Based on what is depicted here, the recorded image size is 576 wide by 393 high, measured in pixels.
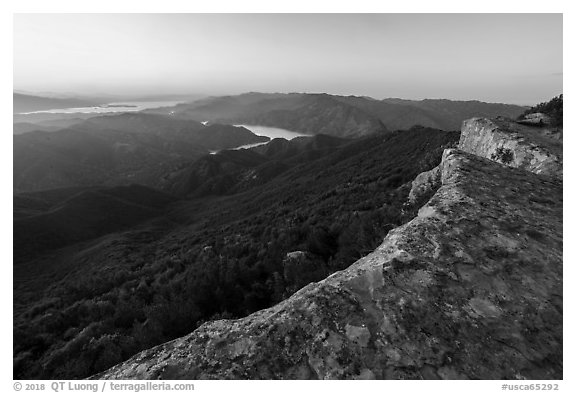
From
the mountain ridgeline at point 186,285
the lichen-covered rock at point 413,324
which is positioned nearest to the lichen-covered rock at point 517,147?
the mountain ridgeline at point 186,285

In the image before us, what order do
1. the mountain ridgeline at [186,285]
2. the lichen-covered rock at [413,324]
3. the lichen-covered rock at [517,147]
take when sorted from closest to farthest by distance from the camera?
the lichen-covered rock at [413,324] → the lichen-covered rock at [517,147] → the mountain ridgeline at [186,285]

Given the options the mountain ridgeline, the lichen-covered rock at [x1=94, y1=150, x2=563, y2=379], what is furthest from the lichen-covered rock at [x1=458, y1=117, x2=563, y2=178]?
the lichen-covered rock at [x1=94, y1=150, x2=563, y2=379]

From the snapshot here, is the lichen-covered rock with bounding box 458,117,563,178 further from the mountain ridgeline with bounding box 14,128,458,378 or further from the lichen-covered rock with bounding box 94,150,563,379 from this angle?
the lichen-covered rock with bounding box 94,150,563,379

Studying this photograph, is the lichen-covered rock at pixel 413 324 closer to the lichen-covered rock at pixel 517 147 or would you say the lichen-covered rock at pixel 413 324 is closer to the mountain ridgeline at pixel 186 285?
the mountain ridgeline at pixel 186 285

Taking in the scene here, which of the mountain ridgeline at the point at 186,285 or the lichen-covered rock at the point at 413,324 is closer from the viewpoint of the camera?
the lichen-covered rock at the point at 413,324

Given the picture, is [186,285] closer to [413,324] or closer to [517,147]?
[413,324]

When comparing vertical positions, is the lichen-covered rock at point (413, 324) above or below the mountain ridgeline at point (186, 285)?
above

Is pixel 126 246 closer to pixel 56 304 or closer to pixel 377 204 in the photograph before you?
pixel 56 304
